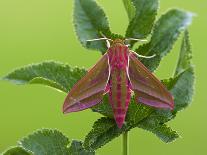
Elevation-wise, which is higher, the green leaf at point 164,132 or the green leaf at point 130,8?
the green leaf at point 130,8

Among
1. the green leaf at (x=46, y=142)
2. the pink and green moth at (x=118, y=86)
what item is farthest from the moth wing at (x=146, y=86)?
the green leaf at (x=46, y=142)

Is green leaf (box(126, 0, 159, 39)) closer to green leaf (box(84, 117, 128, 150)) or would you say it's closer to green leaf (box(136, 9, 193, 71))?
green leaf (box(136, 9, 193, 71))

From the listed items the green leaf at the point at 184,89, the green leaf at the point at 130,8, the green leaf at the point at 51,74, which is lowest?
the green leaf at the point at 184,89

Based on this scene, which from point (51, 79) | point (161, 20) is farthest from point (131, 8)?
point (51, 79)

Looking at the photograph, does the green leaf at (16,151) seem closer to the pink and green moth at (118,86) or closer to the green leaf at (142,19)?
the pink and green moth at (118,86)

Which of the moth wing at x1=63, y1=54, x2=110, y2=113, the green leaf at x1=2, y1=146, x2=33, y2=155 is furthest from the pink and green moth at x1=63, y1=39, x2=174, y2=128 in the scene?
the green leaf at x1=2, y1=146, x2=33, y2=155

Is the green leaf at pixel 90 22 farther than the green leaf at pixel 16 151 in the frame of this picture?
Yes
